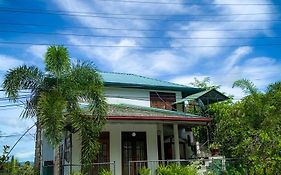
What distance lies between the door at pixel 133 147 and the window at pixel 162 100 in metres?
4.75

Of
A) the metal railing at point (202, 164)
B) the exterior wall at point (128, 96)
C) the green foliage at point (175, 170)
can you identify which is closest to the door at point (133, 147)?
the metal railing at point (202, 164)

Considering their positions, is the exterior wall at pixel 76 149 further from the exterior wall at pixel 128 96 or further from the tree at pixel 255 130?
the tree at pixel 255 130

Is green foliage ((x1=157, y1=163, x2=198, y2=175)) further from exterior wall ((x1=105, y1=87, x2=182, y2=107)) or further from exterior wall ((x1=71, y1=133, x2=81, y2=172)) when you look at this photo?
exterior wall ((x1=105, y1=87, x2=182, y2=107))

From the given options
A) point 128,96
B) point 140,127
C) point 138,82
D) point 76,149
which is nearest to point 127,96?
point 128,96

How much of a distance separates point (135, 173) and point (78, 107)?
4.63 m

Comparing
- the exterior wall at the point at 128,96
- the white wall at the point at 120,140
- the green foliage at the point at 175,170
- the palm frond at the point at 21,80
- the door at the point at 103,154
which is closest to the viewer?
the palm frond at the point at 21,80

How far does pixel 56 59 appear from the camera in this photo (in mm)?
14461

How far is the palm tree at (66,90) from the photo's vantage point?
14.4 meters

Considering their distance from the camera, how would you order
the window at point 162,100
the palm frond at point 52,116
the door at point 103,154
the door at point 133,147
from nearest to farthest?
the palm frond at point 52,116
the door at point 103,154
the door at point 133,147
the window at point 162,100

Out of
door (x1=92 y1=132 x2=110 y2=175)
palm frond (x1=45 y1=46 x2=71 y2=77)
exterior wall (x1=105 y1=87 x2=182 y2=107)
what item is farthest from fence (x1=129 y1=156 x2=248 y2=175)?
palm frond (x1=45 y1=46 x2=71 y2=77)

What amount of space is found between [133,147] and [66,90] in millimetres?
5216

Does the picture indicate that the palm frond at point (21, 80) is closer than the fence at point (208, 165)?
Yes

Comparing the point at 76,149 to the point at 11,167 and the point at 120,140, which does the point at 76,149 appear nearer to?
the point at 120,140

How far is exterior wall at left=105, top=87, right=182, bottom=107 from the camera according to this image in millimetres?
21981
